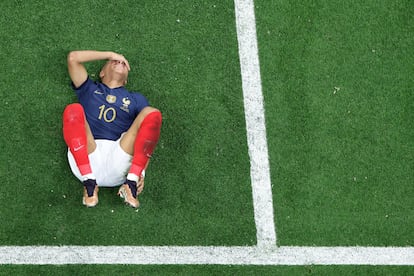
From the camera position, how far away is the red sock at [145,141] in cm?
536

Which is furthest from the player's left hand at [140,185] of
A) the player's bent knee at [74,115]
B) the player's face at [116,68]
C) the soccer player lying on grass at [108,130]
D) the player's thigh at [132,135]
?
the player's face at [116,68]

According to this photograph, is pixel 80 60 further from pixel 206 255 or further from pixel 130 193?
pixel 206 255

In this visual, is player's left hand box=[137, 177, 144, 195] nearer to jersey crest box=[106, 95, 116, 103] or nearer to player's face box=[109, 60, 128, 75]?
jersey crest box=[106, 95, 116, 103]

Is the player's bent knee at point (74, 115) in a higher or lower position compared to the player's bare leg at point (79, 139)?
higher

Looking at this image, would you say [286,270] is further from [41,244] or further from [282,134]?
[41,244]

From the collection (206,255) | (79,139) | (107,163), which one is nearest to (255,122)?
(206,255)

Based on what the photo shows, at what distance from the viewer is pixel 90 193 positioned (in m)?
5.41

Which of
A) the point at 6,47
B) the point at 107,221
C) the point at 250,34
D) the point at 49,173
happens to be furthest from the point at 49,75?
the point at 250,34

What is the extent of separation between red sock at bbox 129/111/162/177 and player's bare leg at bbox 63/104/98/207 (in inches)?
15.0

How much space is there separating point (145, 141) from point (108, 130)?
18.1 inches

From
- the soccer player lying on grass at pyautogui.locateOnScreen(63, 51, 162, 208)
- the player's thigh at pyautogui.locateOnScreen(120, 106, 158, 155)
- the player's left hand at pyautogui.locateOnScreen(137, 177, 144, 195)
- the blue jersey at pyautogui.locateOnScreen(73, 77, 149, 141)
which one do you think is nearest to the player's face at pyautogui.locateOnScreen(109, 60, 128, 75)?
the soccer player lying on grass at pyautogui.locateOnScreen(63, 51, 162, 208)

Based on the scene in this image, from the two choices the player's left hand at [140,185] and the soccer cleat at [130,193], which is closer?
the soccer cleat at [130,193]

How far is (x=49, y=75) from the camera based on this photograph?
5.95 meters

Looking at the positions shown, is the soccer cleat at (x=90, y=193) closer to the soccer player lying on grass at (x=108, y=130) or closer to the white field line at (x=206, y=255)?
the soccer player lying on grass at (x=108, y=130)
